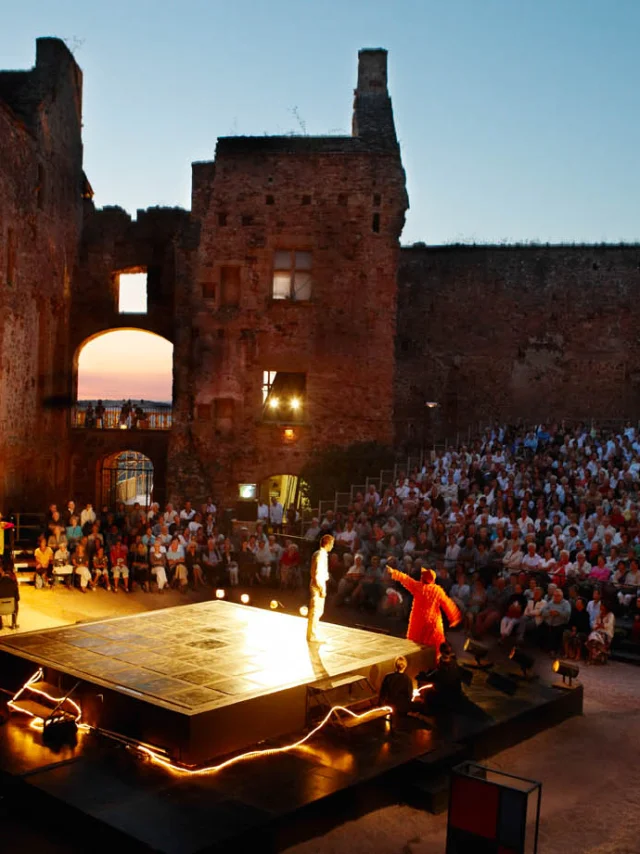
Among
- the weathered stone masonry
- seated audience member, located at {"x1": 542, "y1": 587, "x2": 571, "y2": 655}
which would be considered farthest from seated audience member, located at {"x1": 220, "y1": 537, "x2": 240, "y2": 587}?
seated audience member, located at {"x1": 542, "y1": 587, "x2": 571, "y2": 655}

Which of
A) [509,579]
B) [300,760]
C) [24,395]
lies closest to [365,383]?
[24,395]

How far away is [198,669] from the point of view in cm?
945

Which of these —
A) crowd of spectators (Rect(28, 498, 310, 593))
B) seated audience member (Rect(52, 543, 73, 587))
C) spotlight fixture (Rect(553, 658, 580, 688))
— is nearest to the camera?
spotlight fixture (Rect(553, 658, 580, 688))

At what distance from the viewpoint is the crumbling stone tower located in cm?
2395

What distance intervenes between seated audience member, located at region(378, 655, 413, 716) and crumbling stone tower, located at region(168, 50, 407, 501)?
47.9 feet

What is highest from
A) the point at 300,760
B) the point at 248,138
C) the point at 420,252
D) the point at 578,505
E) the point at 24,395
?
the point at 248,138

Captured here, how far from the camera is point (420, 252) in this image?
2822 cm

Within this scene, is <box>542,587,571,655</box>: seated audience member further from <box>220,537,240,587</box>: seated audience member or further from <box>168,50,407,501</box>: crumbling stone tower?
<box>168,50,407,501</box>: crumbling stone tower

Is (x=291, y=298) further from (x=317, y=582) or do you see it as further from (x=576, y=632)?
(x=317, y=582)

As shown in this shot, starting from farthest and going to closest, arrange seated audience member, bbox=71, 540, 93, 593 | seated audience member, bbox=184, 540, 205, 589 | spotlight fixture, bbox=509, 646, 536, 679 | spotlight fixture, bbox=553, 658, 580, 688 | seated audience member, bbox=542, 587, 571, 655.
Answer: seated audience member, bbox=184, 540, 205, 589 → seated audience member, bbox=71, 540, 93, 593 → seated audience member, bbox=542, 587, 571, 655 → spotlight fixture, bbox=509, 646, 536, 679 → spotlight fixture, bbox=553, 658, 580, 688

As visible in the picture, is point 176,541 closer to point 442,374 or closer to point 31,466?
point 31,466

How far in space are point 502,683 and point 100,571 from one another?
8711 mm

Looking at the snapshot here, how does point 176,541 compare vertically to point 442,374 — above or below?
below

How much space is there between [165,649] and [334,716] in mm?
2397
